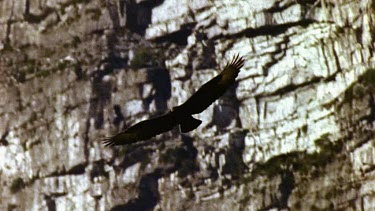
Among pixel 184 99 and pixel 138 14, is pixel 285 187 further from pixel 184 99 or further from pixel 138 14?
pixel 138 14

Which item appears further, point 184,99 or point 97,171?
point 97,171

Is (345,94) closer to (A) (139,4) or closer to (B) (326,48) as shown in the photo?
(B) (326,48)

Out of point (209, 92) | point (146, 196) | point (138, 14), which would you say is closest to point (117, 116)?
point (146, 196)

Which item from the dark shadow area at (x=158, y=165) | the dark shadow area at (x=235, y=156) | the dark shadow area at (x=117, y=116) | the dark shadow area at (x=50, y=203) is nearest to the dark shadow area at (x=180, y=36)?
the dark shadow area at (x=117, y=116)

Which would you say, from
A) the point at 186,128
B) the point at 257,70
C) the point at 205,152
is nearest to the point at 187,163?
the point at 205,152

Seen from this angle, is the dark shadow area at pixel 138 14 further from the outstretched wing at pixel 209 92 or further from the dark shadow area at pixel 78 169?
the outstretched wing at pixel 209 92

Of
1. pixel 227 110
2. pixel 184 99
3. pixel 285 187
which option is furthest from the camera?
pixel 227 110

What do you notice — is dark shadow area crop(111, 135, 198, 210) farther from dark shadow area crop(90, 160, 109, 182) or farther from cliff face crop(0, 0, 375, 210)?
dark shadow area crop(90, 160, 109, 182)
